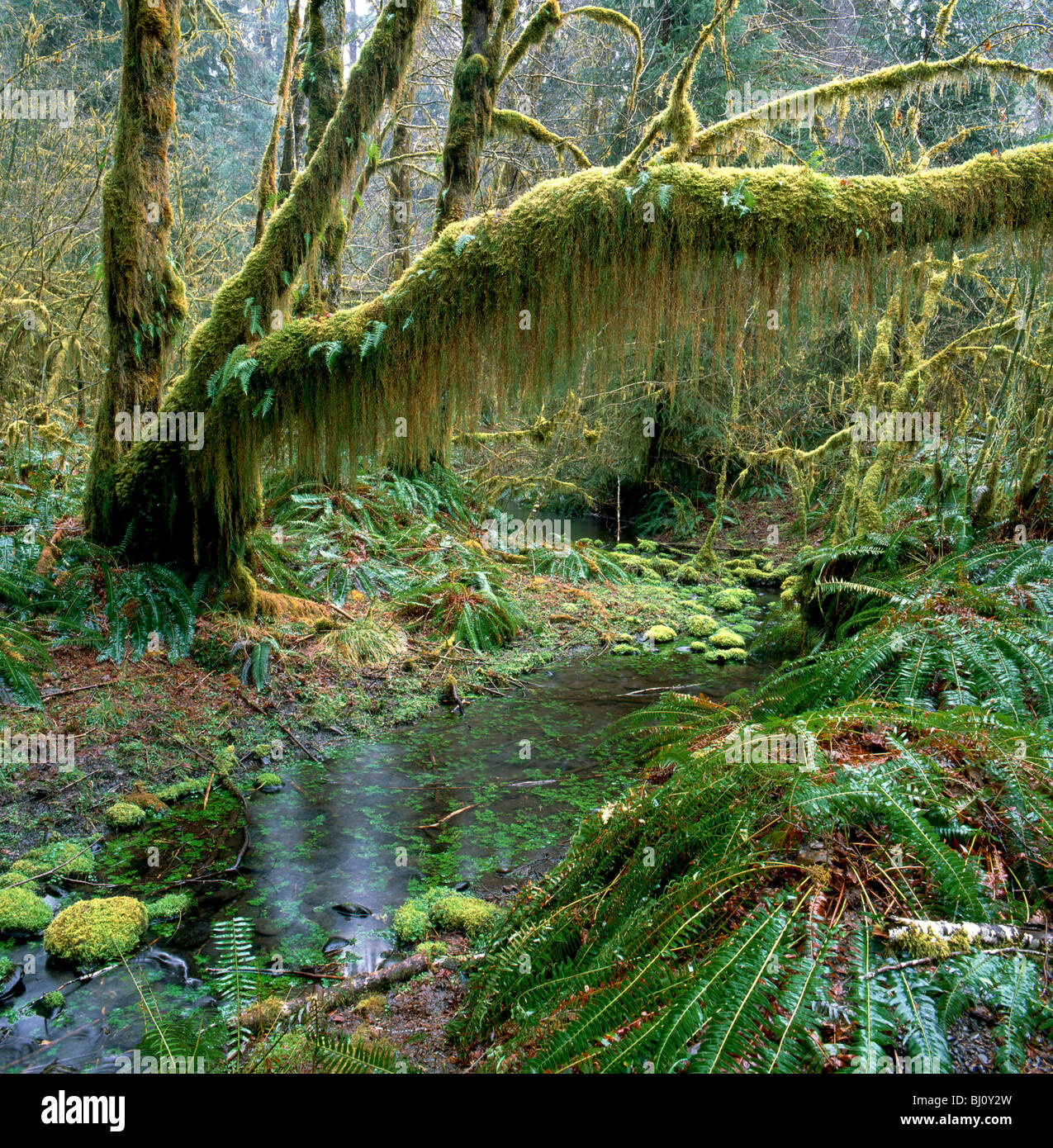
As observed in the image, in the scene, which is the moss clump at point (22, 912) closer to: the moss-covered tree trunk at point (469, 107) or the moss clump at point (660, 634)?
the moss-covered tree trunk at point (469, 107)

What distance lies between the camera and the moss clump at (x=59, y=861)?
153 inches

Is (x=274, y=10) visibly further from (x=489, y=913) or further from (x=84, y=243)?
(x=489, y=913)

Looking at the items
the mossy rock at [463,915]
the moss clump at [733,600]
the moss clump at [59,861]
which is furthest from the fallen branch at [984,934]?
the moss clump at [733,600]

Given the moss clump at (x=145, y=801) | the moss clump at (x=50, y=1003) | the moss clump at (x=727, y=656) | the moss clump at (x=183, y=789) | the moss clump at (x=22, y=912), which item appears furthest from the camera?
the moss clump at (x=727, y=656)

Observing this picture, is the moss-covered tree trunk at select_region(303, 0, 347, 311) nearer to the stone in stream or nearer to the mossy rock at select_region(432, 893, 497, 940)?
the stone in stream

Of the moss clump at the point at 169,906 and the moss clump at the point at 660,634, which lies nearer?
the moss clump at the point at 169,906

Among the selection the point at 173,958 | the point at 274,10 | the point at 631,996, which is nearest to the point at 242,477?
the point at 173,958

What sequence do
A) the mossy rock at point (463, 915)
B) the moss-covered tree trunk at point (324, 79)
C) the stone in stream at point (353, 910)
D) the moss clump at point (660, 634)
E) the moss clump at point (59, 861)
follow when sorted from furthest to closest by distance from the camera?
the moss clump at point (660, 634) < the moss-covered tree trunk at point (324, 79) < the moss clump at point (59, 861) < the stone in stream at point (353, 910) < the mossy rock at point (463, 915)

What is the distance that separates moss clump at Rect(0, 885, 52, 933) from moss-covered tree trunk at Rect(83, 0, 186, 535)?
134 inches

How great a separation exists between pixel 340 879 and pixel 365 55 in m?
6.17

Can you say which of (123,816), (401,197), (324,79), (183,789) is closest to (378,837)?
(183,789)

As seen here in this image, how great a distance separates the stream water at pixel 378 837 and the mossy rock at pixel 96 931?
73mm

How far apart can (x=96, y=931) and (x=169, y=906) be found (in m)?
0.36

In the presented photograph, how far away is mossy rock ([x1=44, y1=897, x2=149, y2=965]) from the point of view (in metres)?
3.28
